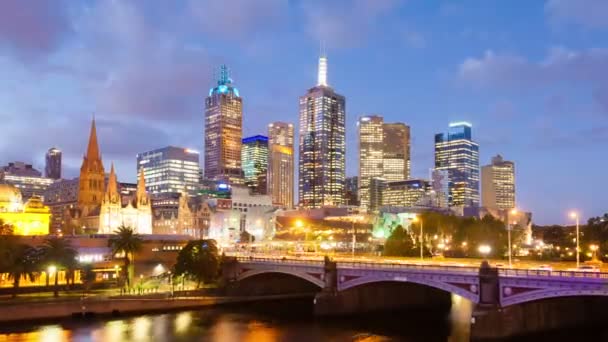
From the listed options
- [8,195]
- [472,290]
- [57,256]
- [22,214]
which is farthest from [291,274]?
[8,195]

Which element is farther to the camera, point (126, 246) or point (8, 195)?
point (8, 195)

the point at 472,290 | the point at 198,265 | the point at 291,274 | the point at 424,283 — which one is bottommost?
the point at 291,274

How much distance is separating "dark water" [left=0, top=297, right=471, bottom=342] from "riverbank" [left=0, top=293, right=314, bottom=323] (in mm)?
3112

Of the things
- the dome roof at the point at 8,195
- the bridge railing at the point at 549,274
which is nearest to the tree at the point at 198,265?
the bridge railing at the point at 549,274

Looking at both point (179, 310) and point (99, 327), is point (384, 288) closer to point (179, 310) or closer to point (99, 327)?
point (179, 310)

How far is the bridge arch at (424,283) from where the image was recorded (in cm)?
7800

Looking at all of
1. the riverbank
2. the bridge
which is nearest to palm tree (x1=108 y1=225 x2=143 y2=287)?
the riverbank

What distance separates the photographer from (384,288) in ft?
354

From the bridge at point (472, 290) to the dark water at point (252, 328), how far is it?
181 inches

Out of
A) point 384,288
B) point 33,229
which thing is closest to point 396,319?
point 384,288

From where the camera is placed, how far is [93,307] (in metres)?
97.2

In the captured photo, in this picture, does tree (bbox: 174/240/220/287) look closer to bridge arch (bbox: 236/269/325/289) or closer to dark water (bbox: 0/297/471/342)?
bridge arch (bbox: 236/269/325/289)

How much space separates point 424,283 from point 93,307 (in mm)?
50049

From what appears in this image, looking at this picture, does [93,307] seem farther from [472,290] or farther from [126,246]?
[472,290]
